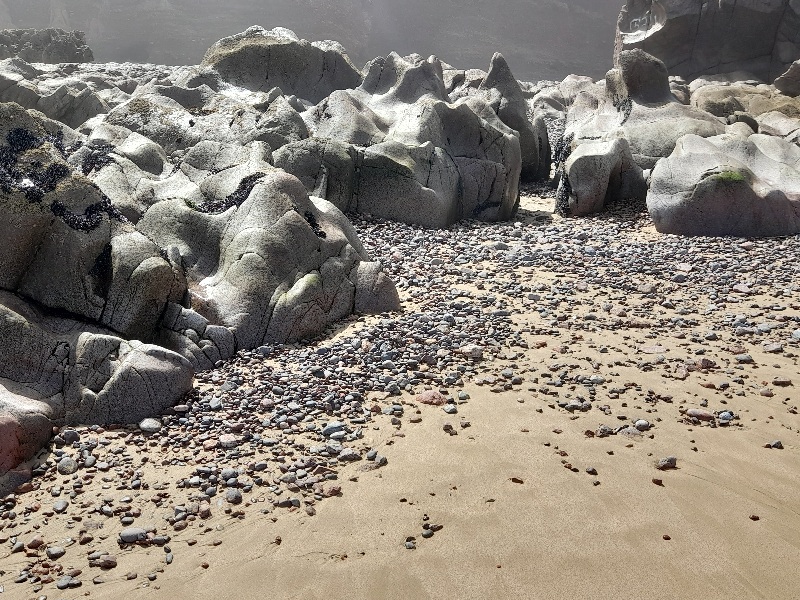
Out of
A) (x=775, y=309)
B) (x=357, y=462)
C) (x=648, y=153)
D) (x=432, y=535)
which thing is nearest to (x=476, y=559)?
(x=432, y=535)

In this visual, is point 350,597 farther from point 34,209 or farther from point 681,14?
point 681,14

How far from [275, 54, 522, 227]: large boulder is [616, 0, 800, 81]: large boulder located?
28781 millimetres

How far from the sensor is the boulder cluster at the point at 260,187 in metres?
7.98

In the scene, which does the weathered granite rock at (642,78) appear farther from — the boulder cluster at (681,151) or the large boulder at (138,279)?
the large boulder at (138,279)

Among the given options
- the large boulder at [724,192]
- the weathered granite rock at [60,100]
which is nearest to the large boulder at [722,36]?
the large boulder at [724,192]

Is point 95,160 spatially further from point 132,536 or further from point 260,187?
point 132,536

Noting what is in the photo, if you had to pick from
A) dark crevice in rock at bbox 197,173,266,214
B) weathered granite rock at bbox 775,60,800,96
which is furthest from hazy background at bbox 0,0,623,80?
dark crevice in rock at bbox 197,173,266,214

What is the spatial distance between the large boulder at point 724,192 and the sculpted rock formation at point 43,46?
120ft

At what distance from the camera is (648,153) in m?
19.4

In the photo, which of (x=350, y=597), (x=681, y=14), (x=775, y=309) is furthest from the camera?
(x=681, y=14)

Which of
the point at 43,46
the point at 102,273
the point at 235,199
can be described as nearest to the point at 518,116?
the point at 235,199

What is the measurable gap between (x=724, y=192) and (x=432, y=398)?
992 centimetres

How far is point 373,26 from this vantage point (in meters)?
63.2

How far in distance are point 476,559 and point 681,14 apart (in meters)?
43.9
